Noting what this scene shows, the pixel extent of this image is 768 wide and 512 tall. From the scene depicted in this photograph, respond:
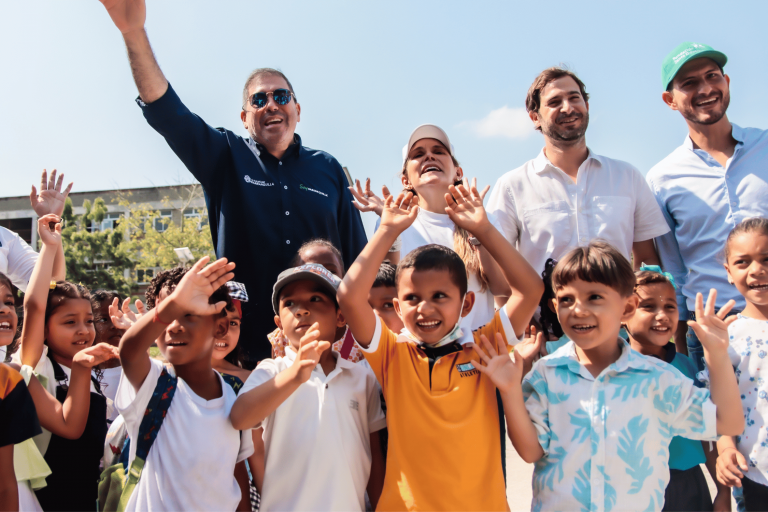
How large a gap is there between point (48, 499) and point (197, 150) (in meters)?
2.03

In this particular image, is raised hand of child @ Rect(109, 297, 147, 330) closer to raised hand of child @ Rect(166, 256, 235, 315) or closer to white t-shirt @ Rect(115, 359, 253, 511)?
white t-shirt @ Rect(115, 359, 253, 511)

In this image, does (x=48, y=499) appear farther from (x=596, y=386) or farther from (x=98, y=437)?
(x=596, y=386)

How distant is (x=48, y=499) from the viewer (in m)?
2.66

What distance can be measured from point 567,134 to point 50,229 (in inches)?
135

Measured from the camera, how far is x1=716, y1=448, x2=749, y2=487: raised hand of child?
2.60m

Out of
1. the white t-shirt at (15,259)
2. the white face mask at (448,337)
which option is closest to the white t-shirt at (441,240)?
the white face mask at (448,337)

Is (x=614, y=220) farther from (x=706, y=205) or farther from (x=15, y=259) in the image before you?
(x=15, y=259)

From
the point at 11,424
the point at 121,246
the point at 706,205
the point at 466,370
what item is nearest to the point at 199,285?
the point at 11,424

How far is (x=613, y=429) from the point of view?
225cm

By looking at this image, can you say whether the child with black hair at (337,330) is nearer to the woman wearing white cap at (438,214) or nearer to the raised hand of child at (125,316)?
the woman wearing white cap at (438,214)

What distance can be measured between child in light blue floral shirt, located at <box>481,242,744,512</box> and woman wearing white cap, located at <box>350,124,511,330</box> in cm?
67

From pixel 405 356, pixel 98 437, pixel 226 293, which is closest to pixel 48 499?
pixel 98 437

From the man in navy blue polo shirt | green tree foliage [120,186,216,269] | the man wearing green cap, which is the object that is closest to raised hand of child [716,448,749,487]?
the man wearing green cap

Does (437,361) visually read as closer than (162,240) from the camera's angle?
Yes
